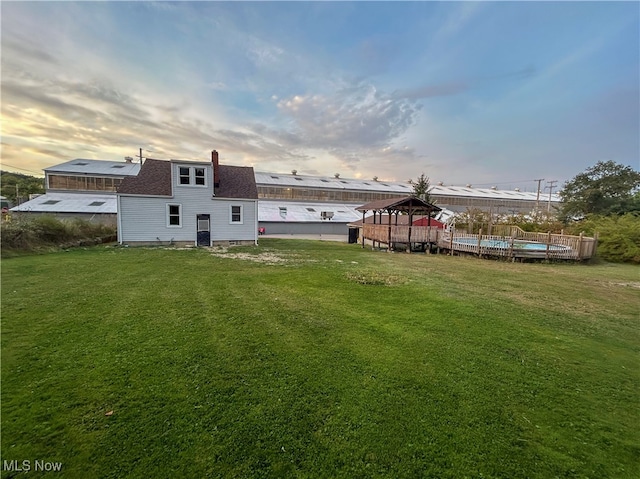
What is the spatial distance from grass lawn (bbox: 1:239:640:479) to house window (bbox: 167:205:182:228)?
411 inches

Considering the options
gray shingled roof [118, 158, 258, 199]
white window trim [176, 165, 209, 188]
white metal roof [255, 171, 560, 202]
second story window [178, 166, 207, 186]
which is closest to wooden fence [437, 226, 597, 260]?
gray shingled roof [118, 158, 258, 199]

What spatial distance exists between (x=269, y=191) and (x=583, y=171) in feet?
113

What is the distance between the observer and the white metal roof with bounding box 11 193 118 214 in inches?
935

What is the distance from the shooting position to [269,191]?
37.9 meters

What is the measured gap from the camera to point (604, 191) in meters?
25.5

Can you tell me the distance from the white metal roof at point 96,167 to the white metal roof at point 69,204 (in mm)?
2738

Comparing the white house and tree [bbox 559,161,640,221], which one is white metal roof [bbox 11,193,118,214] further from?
tree [bbox 559,161,640,221]

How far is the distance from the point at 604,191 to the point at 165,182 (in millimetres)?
37028

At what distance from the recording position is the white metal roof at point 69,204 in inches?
935

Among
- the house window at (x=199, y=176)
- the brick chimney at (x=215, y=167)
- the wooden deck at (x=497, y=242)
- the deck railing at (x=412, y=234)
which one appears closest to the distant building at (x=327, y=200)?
the wooden deck at (x=497, y=242)

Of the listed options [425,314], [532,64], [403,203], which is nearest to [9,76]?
[425,314]

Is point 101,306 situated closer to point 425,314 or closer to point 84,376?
point 84,376

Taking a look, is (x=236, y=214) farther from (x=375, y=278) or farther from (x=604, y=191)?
(x=604, y=191)

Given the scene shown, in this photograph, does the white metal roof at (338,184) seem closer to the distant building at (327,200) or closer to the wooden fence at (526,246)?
the distant building at (327,200)
